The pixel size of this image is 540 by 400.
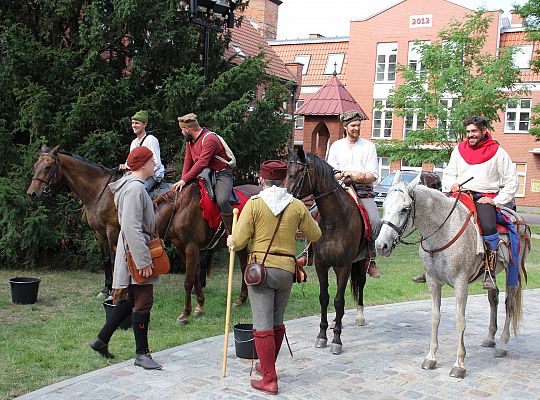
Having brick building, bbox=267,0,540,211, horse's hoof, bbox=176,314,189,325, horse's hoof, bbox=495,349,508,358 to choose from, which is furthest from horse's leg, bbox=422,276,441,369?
brick building, bbox=267,0,540,211

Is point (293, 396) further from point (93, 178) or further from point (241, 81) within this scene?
point (241, 81)

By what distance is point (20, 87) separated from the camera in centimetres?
1152

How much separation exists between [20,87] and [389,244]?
8573 millimetres

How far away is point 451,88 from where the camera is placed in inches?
853

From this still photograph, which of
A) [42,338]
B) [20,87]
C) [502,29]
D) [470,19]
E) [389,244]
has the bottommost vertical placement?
[42,338]

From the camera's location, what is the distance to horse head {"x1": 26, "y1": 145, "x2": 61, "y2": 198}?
9.21m

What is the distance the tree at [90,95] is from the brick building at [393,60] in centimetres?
2711

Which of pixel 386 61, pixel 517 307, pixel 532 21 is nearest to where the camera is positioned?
pixel 517 307

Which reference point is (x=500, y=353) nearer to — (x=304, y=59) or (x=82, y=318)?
(x=82, y=318)

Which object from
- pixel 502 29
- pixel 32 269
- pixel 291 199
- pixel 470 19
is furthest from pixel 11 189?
pixel 502 29

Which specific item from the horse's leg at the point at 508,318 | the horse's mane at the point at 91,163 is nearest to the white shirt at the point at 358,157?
the horse's leg at the point at 508,318

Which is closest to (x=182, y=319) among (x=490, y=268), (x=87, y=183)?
(x=87, y=183)

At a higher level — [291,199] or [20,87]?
[20,87]

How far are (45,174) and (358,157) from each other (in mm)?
4890
